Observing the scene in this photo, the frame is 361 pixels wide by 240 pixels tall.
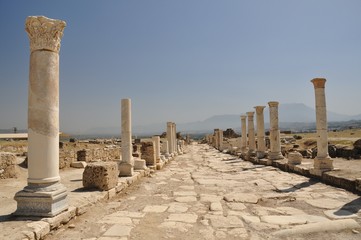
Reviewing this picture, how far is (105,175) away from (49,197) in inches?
103

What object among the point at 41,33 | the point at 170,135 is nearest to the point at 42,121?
the point at 41,33

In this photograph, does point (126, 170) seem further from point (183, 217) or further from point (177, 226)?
point (177, 226)

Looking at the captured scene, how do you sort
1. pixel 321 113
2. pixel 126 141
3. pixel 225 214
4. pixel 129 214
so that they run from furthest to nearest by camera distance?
pixel 126 141, pixel 321 113, pixel 129 214, pixel 225 214

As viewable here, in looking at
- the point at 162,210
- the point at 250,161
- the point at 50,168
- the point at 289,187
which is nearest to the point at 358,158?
the point at 250,161

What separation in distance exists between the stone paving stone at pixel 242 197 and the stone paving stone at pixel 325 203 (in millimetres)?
1319

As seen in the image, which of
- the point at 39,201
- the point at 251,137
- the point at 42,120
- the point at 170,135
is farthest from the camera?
the point at 170,135

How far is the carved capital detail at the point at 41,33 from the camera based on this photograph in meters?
5.81

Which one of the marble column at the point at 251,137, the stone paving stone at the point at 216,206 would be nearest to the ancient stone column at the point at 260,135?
the marble column at the point at 251,137

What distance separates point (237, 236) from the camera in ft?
16.3

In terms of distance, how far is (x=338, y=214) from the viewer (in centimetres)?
602

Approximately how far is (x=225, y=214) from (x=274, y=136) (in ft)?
33.2

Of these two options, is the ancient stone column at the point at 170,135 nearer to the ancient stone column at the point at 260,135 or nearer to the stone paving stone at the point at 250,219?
the ancient stone column at the point at 260,135

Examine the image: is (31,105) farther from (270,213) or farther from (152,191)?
(270,213)

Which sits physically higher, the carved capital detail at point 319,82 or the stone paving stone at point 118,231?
the carved capital detail at point 319,82
